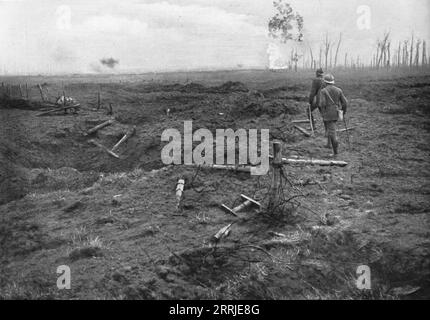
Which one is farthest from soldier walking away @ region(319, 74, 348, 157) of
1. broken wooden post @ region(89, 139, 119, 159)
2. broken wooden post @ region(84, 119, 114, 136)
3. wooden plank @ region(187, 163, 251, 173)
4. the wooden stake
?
broken wooden post @ region(84, 119, 114, 136)

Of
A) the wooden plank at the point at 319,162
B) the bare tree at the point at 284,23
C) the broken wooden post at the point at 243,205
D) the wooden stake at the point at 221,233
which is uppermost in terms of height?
the bare tree at the point at 284,23

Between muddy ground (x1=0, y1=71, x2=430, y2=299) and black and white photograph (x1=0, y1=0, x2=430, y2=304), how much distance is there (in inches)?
1.2

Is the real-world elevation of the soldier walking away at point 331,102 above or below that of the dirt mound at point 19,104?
above

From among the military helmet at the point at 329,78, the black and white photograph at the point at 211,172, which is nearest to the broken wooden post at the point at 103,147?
the black and white photograph at the point at 211,172

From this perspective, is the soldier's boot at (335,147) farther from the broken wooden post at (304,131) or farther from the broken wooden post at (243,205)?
the broken wooden post at (243,205)

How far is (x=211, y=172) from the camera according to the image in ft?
28.4

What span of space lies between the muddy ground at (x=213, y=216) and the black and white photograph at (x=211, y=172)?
29 mm

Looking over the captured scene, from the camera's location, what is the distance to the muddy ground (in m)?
5.67

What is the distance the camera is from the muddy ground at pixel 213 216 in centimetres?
567

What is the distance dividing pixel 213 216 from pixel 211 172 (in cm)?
153

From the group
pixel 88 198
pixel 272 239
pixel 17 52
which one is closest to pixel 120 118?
pixel 17 52
